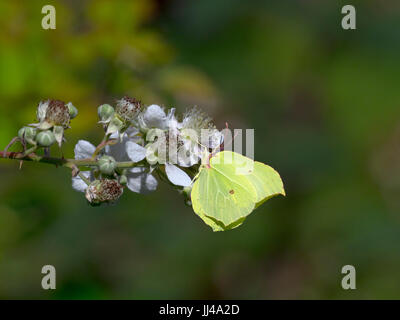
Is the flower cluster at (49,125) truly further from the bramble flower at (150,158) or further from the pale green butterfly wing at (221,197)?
the pale green butterfly wing at (221,197)

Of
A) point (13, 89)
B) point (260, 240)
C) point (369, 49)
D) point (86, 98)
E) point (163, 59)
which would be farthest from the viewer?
point (369, 49)

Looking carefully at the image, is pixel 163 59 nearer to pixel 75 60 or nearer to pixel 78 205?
pixel 75 60

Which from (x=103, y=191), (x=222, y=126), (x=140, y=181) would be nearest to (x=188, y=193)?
(x=140, y=181)

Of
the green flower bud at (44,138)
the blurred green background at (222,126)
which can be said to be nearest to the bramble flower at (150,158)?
the green flower bud at (44,138)

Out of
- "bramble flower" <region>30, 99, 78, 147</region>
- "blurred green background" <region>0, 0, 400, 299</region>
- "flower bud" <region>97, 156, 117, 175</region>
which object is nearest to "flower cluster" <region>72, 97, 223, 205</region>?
"flower bud" <region>97, 156, 117, 175</region>

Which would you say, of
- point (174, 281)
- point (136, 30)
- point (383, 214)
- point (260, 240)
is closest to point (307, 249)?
point (260, 240)

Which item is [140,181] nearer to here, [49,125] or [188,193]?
[188,193]
